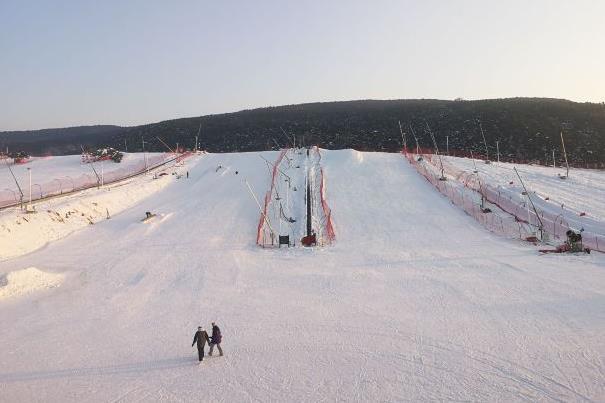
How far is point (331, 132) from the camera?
94938mm

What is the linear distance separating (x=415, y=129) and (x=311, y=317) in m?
81.4

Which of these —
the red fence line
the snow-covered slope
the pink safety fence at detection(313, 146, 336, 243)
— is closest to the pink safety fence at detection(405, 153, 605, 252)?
the pink safety fence at detection(313, 146, 336, 243)

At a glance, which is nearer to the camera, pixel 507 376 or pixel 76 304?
pixel 507 376

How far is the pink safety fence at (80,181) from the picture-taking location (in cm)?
3153

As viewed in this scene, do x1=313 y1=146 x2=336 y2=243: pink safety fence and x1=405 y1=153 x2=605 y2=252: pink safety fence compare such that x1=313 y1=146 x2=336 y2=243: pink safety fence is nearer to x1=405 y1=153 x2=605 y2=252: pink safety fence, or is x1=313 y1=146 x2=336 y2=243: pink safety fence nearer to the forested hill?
x1=405 y1=153 x2=605 y2=252: pink safety fence

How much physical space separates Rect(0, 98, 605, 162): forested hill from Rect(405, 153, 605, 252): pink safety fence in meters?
37.8

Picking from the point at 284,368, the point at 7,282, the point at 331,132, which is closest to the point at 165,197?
the point at 7,282

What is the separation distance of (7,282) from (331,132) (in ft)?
263

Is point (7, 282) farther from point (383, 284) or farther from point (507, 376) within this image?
point (507, 376)

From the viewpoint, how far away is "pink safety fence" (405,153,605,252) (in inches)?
966

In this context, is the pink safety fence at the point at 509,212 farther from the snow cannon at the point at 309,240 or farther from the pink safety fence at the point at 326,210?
the snow cannon at the point at 309,240

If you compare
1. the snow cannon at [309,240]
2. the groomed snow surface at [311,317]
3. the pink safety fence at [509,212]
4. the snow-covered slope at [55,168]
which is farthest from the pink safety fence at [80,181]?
the pink safety fence at [509,212]

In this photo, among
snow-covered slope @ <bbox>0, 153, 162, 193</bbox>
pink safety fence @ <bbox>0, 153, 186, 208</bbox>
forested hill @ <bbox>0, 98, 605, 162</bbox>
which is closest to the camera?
pink safety fence @ <bbox>0, 153, 186, 208</bbox>

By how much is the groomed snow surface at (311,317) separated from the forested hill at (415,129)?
2157 inches
